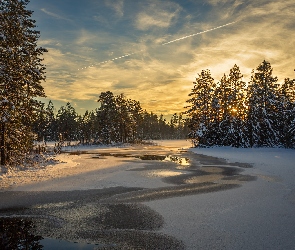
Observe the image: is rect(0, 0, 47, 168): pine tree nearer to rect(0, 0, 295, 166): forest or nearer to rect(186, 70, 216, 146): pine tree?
rect(0, 0, 295, 166): forest

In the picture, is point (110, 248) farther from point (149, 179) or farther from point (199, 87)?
point (199, 87)

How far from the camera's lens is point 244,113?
41688 mm

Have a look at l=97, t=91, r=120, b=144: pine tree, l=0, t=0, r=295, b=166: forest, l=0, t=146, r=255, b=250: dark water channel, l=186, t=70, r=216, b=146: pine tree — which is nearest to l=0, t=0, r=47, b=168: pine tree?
l=0, t=0, r=295, b=166: forest

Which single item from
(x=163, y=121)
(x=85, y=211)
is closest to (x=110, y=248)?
(x=85, y=211)

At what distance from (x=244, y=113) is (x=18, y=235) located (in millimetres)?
41113

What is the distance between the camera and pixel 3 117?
47.8 ft

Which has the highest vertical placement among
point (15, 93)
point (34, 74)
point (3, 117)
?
point (34, 74)

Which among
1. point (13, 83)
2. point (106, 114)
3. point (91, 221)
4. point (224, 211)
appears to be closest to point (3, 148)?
point (13, 83)

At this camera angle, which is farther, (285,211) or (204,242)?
(285,211)

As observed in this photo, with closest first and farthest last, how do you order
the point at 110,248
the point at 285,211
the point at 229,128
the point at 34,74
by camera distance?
the point at 110,248 → the point at 285,211 → the point at 34,74 → the point at 229,128

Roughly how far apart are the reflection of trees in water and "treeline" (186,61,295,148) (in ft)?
116

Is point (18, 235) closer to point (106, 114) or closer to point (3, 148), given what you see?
point (3, 148)

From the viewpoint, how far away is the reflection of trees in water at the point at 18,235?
15.3 ft

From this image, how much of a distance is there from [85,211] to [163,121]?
175 meters
